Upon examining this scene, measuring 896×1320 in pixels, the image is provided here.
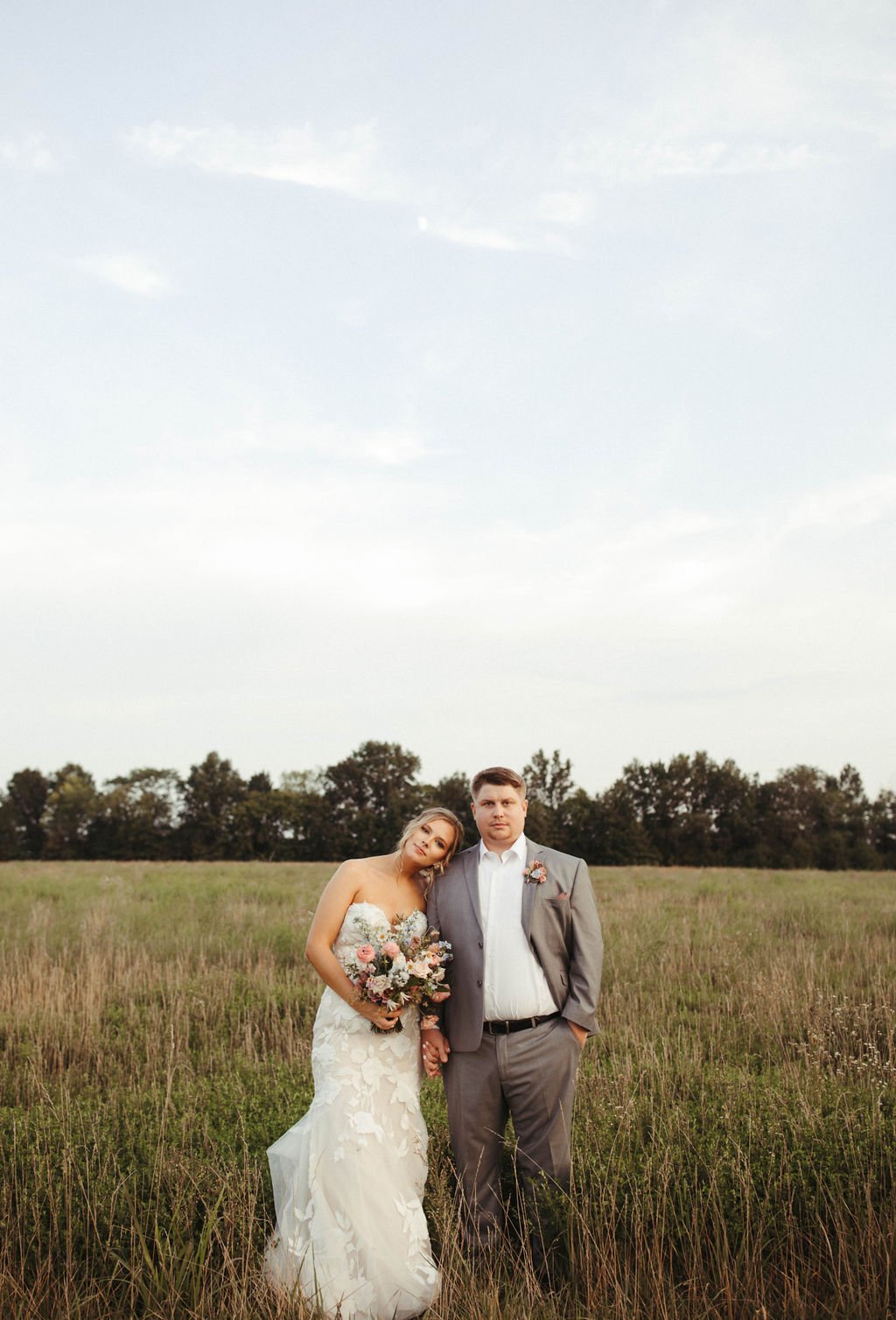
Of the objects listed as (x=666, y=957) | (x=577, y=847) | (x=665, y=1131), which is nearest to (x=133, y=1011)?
(x=665, y=1131)

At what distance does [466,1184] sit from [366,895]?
4.95 feet

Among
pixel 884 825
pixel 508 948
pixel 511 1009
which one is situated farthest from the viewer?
pixel 884 825

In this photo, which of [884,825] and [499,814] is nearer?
[499,814]

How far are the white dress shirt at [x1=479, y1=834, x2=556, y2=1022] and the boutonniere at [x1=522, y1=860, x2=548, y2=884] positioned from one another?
0.28 ft

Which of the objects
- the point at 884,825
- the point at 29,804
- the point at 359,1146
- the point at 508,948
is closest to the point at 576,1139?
the point at 508,948

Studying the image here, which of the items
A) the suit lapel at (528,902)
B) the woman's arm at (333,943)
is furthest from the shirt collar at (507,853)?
the woman's arm at (333,943)

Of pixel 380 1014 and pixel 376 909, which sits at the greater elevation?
pixel 376 909

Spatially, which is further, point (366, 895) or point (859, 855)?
point (859, 855)

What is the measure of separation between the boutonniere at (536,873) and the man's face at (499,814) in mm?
183

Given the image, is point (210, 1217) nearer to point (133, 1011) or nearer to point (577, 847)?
point (133, 1011)

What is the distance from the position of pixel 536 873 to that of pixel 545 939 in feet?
1.12

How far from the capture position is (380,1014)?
447cm

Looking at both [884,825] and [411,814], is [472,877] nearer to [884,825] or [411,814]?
[411,814]

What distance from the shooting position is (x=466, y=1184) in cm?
459
